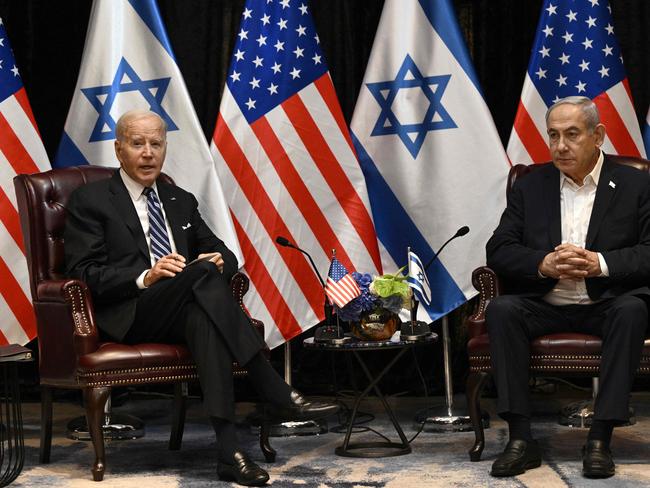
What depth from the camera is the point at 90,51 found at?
5.38 meters

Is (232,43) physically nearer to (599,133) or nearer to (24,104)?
(24,104)

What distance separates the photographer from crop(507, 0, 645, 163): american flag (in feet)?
17.3

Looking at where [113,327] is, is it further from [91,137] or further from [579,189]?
[579,189]

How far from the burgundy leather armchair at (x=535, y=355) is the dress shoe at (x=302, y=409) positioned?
57 cm

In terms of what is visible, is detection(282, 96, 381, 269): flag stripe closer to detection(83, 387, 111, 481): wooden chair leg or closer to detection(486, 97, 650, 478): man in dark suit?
detection(486, 97, 650, 478): man in dark suit

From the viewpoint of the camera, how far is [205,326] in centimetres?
401

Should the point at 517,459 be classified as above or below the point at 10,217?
below

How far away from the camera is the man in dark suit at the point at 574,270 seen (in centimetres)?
387

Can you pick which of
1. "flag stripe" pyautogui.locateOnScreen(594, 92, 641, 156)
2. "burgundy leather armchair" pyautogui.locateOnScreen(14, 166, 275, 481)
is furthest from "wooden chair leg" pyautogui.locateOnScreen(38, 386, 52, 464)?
"flag stripe" pyautogui.locateOnScreen(594, 92, 641, 156)

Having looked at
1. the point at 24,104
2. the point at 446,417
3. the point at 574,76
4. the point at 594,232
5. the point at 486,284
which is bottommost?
the point at 446,417

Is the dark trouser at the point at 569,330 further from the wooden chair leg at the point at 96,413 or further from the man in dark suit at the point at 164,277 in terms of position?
the wooden chair leg at the point at 96,413

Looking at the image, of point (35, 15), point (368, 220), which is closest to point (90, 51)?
point (35, 15)

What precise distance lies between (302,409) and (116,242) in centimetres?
106

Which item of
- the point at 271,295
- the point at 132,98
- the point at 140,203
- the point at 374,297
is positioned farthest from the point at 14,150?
the point at 374,297
